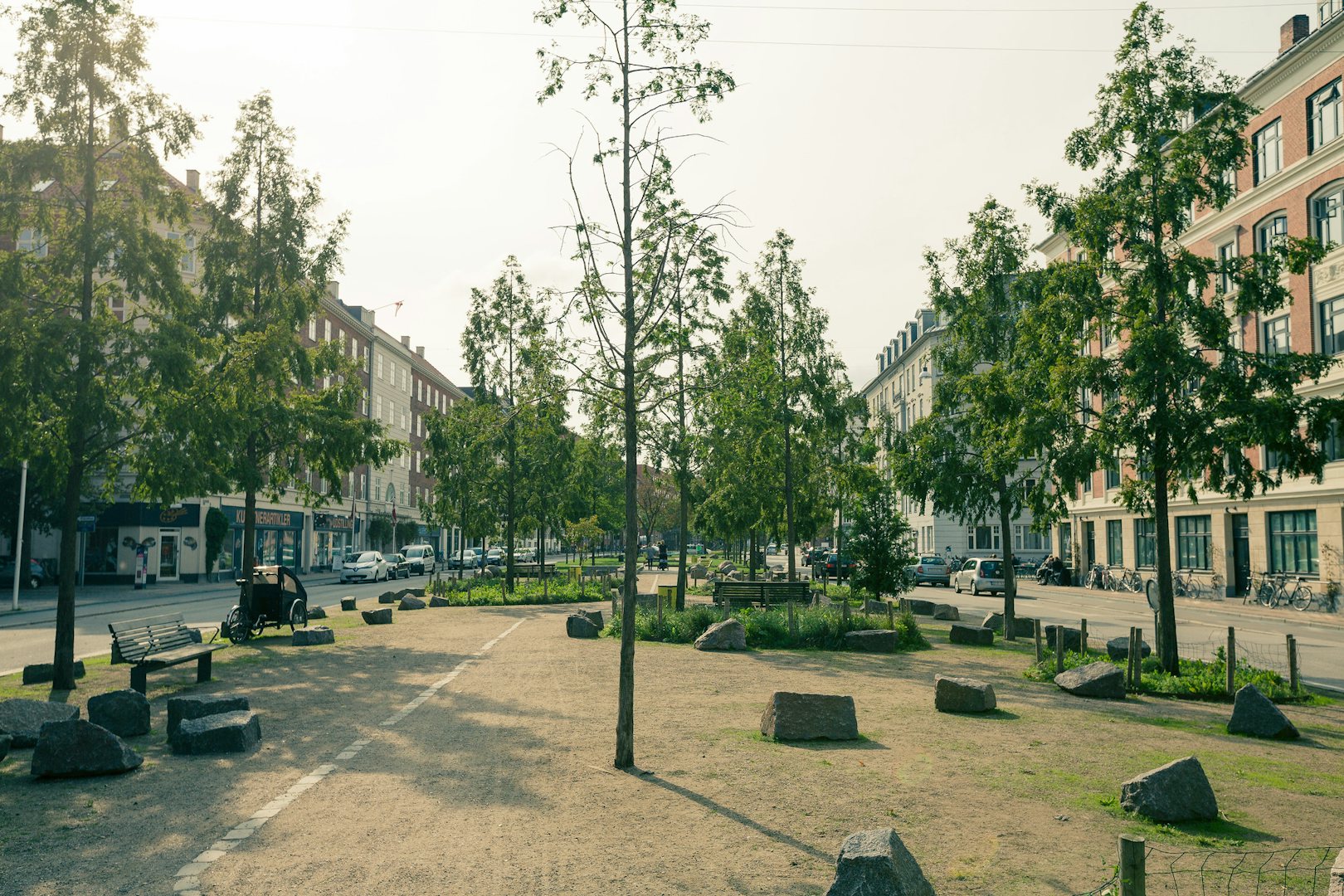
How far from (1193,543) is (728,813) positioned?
40965 millimetres

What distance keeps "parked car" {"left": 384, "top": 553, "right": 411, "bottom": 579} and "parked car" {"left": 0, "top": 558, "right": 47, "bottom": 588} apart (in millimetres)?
15933

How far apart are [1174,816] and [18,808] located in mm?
8137

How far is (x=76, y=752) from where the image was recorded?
8188 mm

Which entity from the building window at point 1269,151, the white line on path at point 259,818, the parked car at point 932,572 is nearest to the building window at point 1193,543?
the parked car at point 932,572

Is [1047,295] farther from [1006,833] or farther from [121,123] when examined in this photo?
[121,123]

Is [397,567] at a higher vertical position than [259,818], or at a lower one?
lower

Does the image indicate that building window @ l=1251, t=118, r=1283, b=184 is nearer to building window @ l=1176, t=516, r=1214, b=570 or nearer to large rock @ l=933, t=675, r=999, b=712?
building window @ l=1176, t=516, r=1214, b=570

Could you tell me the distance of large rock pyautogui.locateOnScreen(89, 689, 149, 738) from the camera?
9844 millimetres

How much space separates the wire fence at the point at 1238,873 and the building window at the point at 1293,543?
32.4 metres

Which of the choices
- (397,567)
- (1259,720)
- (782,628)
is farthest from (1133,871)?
(397,567)

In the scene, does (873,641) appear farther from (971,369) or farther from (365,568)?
(365,568)

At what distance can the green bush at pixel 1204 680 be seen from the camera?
12.5 meters

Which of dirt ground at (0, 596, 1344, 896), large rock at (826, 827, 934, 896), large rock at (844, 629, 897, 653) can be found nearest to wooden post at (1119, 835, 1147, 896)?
large rock at (826, 827, 934, 896)

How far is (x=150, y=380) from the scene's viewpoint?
13750 mm
